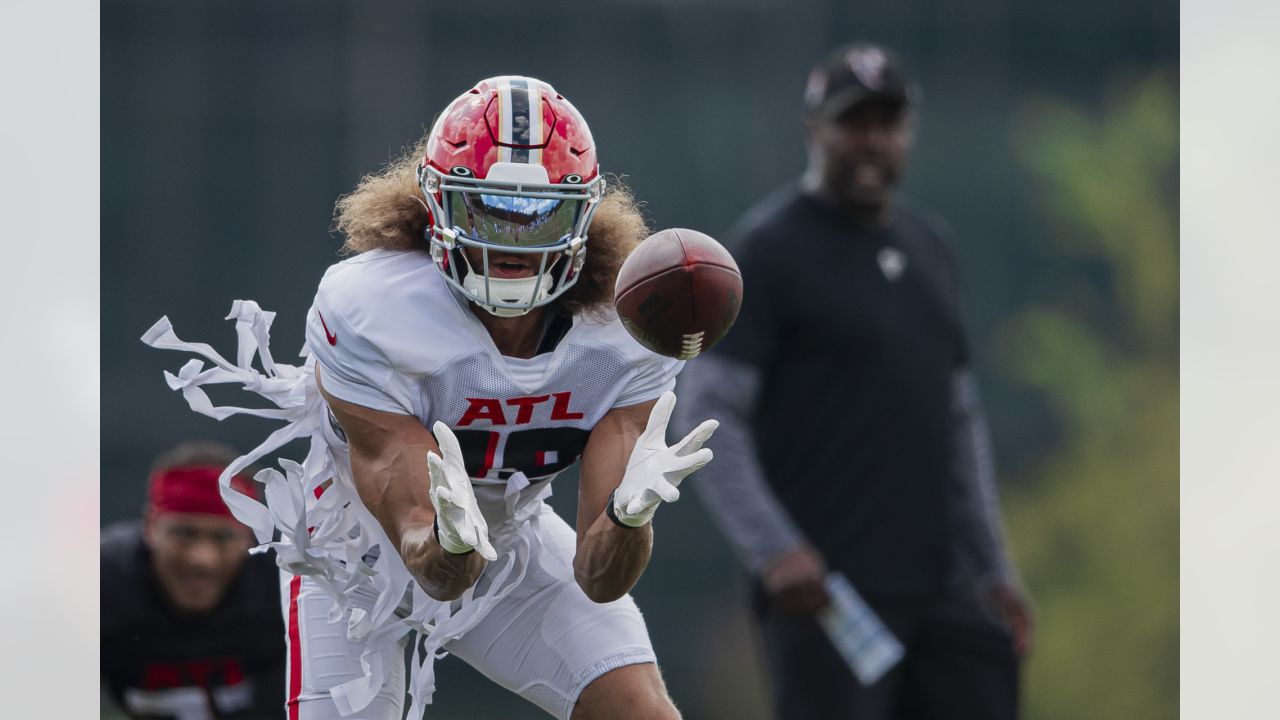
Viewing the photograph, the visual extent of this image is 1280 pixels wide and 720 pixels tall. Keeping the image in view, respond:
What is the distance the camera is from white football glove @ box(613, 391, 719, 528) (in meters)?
2.03

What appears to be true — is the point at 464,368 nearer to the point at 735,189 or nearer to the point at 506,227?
the point at 506,227

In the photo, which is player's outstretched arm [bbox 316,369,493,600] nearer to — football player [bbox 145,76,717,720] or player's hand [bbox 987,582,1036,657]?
football player [bbox 145,76,717,720]

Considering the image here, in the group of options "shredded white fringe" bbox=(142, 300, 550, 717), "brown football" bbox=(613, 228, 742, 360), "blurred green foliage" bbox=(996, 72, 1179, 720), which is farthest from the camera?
"blurred green foliage" bbox=(996, 72, 1179, 720)

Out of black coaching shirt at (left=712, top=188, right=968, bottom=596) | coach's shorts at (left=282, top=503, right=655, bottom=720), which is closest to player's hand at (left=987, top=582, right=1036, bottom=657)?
black coaching shirt at (left=712, top=188, right=968, bottom=596)

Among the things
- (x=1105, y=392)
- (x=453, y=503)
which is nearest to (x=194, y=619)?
(x=453, y=503)

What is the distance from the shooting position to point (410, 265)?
2479 millimetres

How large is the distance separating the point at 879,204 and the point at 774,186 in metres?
0.78

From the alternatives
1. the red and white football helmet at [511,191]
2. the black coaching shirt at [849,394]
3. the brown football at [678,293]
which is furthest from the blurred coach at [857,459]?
the brown football at [678,293]

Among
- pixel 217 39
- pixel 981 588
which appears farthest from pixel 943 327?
pixel 217 39

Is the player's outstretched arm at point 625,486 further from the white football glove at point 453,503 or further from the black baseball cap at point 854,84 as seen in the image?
the black baseball cap at point 854,84

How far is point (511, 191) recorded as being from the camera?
232 cm

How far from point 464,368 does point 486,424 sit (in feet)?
0.36

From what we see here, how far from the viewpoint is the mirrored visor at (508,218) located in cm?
232
